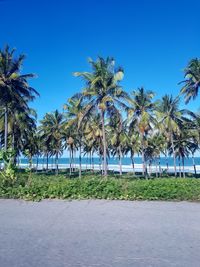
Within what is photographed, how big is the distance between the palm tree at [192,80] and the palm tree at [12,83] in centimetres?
1487

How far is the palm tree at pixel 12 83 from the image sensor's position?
27.9 meters

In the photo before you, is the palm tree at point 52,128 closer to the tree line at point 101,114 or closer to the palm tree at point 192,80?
the tree line at point 101,114

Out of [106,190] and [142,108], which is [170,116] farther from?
[106,190]

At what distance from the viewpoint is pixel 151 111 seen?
3438cm

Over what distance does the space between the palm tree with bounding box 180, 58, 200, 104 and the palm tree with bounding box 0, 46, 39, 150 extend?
14.9 m

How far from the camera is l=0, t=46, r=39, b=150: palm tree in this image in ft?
91.7

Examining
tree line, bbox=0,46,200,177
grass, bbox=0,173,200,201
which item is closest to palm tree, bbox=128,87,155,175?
tree line, bbox=0,46,200,177

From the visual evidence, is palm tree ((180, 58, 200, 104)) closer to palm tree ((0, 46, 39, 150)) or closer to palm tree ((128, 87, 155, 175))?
palm tree ((128, 87, 155, 175))

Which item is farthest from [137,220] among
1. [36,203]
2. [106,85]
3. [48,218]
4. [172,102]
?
[172,102]

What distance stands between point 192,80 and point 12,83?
1723 cm

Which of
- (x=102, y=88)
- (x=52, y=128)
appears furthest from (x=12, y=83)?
(x=52, y=128)

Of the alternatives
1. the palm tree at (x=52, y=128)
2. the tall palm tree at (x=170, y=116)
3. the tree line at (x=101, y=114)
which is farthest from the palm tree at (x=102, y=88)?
the palm tree at (x=52, y=128)

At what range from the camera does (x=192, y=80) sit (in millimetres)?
27984

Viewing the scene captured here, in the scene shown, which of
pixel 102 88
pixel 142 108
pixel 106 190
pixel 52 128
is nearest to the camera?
pixel 106 190
